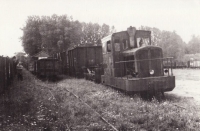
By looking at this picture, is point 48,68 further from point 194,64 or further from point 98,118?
point 194,64

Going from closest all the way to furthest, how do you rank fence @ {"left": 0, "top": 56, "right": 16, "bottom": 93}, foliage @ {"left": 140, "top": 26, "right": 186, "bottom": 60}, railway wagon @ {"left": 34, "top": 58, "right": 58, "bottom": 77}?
fence @ {"left": 0, "top": 56, "right": 16, "bottom": 93}, railway wagon @ {"left": 34, "top": 58, "right": 58, "bottom": 77}, foliage @ {"left": 140, "top": 26, "right": 186, "bottom": 60}

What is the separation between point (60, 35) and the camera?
3712 cm

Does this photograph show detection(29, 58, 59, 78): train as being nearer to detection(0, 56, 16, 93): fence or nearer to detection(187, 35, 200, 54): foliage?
detection(0, 56, 16, 93): fence

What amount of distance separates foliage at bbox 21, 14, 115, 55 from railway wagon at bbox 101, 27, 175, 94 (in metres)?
27.3

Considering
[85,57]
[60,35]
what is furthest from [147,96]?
[60,35]

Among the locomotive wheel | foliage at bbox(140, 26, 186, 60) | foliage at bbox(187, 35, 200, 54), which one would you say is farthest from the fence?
foliage at bbox(187, 35, 200, 54)

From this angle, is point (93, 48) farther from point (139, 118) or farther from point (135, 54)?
point (139, 118)

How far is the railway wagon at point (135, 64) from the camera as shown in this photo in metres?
7.96

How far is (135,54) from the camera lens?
8.25 meters

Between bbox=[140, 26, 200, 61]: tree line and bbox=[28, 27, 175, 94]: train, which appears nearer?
bbox=[28, 27, 175, 94]: train

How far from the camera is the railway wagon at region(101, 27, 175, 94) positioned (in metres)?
7.96

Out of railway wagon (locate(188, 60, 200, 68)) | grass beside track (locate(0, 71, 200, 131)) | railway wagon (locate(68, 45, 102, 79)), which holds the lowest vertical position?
grass beside track (locate(0, 71, 200, 131))

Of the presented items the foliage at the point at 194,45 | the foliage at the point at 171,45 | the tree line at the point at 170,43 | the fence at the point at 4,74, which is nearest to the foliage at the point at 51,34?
the tree line at the point at 170,43

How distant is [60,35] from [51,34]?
1579mm
